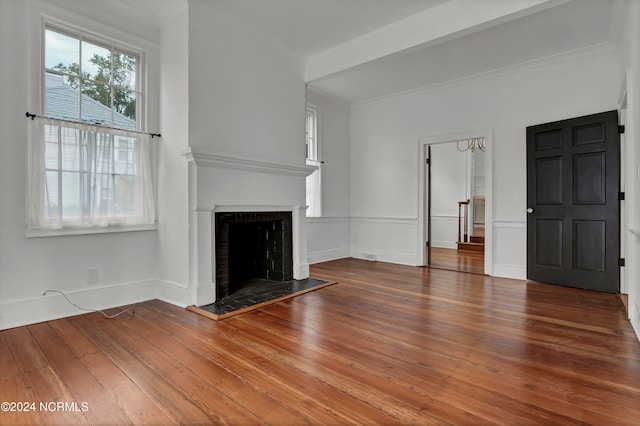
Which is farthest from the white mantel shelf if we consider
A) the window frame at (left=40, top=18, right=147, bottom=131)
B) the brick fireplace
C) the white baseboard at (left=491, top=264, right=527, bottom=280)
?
the white baseboard at (left=491, top=264, right=527, bottom=280)

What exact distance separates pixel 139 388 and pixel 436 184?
7.72 m

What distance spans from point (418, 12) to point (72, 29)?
3169 mm

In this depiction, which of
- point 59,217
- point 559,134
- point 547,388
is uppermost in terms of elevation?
point 559,134

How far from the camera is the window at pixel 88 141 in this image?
2.75 m

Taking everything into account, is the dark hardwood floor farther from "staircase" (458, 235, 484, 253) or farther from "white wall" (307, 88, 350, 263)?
"white wall" (307, 88, 350, 263)

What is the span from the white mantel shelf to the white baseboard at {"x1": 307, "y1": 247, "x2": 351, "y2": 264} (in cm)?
177

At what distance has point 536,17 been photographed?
3352 mm

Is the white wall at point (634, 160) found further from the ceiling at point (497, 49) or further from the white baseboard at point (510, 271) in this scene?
the white baseboard at point (510, 271)

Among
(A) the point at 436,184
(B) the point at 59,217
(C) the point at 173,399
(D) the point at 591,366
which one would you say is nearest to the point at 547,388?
(D) the point at 591,366

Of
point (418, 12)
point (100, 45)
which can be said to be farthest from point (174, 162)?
point (418, 12)

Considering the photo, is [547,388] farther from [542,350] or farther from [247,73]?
[247,73]

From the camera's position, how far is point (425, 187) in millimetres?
5457

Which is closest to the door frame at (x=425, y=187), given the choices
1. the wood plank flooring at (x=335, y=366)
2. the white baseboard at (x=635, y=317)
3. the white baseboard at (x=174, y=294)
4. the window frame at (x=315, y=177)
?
the wood plank flooring at (x=335, y=366)

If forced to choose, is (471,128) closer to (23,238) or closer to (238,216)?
(238,216)
